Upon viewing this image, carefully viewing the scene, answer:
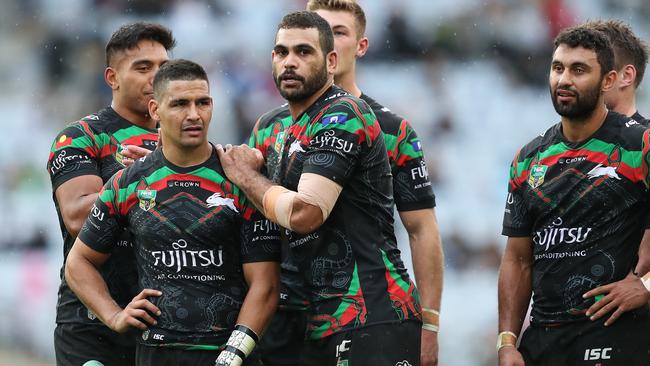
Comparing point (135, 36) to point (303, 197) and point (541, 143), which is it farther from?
point (541, 143)

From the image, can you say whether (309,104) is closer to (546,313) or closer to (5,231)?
(546,313)

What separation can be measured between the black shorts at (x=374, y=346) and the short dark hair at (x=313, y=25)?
1.47m

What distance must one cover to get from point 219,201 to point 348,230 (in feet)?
2.16

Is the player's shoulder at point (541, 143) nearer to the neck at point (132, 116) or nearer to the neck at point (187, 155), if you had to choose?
the neck at point (187, 155)

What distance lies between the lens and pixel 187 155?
5621mm

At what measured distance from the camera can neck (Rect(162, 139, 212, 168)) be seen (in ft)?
18.4

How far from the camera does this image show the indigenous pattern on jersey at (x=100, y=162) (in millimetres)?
6277

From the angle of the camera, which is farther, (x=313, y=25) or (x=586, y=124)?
(x=586, y=124)

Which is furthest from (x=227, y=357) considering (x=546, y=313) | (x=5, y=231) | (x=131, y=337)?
(x=5, y=231)

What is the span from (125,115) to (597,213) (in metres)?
2.81

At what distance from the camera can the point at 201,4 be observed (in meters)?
13.3

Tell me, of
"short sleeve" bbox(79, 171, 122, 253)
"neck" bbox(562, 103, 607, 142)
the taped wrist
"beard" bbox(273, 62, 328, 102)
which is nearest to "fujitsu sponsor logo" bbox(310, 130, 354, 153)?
"beard" bbox(273, 62, 328, 102)

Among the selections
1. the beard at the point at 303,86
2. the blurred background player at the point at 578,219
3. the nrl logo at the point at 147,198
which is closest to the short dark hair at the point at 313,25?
the beard at the point at 303,86

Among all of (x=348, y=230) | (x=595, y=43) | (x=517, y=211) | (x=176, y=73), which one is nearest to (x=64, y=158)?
(x=176, y=73)
